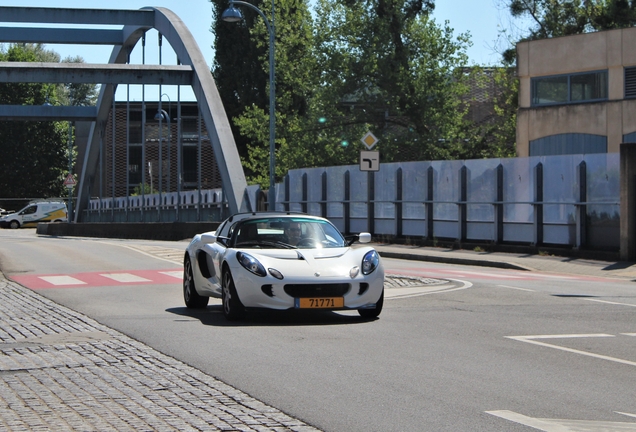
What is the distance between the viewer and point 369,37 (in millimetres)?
52531

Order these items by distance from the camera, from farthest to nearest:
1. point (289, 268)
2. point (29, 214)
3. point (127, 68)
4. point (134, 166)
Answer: point (134, 166)
point (29, 214)
point (127, 68)
point (289, 268)

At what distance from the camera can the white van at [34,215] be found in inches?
3324

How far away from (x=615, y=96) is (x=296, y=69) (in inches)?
840

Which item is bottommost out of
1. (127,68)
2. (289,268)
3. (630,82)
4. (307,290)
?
(307,290)

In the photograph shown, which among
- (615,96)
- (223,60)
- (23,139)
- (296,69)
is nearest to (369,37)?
(296,69)

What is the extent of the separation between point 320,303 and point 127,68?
111 ft

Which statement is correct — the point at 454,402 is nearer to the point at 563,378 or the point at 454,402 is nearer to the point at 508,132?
the point at 563,378

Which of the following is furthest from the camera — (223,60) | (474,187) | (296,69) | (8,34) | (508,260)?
(223,60)

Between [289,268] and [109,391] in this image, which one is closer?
[109,391]

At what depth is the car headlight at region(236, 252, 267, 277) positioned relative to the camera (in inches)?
482

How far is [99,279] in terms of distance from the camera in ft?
67.2

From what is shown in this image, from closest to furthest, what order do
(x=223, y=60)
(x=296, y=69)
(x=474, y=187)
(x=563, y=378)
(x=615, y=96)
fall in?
(x=563, y=378) < (x=474, y=187) < (x=615, y=96) < (x=296, y=69) < (x=223, y=60)

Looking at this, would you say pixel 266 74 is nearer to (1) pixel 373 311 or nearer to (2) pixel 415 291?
(2) pixel 415 291

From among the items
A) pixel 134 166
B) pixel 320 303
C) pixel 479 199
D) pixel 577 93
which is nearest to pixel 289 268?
pixel 320 303
